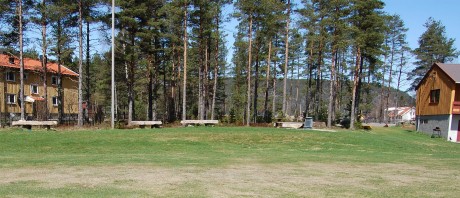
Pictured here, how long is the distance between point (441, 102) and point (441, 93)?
3.02 ft

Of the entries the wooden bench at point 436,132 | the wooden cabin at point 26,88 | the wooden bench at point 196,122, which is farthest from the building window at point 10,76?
the wooden bench at point 436,132

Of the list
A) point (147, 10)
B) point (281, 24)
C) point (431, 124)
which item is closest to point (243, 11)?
point (281, 24)

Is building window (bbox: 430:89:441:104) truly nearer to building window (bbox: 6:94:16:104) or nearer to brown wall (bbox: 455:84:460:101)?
brown wall (bbox: 455:84:460:101)

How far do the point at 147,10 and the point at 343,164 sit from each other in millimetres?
24736

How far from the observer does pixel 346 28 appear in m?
34.4

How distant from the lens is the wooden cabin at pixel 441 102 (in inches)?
1271

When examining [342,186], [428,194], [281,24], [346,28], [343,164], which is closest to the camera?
[428,194]

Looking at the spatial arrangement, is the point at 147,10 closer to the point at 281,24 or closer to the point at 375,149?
the point at 281,24

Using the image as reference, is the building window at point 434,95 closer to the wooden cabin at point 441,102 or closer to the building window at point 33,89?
the wooden cabin at point 441,102

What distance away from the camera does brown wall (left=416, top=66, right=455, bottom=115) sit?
108 ft

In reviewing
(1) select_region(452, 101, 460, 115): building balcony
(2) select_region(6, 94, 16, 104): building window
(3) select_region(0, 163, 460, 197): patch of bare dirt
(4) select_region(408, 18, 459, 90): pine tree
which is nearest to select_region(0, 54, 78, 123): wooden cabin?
(2) select_region(6, 94, 16, 104): building window

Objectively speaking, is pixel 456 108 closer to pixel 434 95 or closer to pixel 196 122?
pixel 434 95

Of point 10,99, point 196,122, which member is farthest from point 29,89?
point 196,122

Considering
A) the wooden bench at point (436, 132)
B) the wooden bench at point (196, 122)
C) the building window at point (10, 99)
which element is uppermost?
the building window at point (10, 99)
